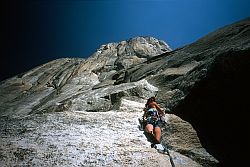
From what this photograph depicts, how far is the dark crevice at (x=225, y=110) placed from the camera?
9508 millimetres

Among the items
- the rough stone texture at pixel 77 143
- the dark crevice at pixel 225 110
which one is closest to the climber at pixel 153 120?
the rough stone texture at pixel 77 143

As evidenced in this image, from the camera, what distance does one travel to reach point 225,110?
10578 mm

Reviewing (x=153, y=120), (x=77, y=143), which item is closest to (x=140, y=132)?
(x=153, y=120)

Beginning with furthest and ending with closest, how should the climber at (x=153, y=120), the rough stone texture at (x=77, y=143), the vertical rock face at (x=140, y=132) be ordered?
the climber at (x=153, y=120) → the vertical rock face at (x=140, y=132) → the rough stone texture at (x=77, y=143)

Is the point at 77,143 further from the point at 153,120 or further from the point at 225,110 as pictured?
the point at 225,110

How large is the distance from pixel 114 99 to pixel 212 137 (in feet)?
25.5

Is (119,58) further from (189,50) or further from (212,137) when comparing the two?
(212,137)

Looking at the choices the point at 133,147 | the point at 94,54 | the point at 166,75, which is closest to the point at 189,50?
the point at 166,75

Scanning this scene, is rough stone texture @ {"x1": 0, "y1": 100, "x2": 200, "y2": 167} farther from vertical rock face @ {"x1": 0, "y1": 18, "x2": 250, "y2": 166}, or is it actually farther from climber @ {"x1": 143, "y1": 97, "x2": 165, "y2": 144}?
climber @ {"x1": 143, "y1": 97, "x2": 165, "y2": 144}

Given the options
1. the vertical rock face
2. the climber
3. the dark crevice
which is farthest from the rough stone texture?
the dark crevice

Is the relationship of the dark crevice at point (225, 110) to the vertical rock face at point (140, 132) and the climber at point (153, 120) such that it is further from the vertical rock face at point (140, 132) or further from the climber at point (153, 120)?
the climber at point (153, 120)

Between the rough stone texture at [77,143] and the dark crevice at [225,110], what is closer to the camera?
the rough stone texture at [77,143]

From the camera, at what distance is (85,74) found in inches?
1481

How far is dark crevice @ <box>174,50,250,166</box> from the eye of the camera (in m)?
9.51
